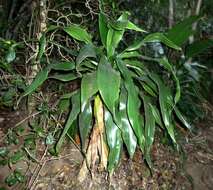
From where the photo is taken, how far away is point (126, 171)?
2.74 meters

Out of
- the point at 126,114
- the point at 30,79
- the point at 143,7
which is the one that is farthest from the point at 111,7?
the point at 143,7

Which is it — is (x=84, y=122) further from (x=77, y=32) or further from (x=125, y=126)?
(x=77, y=32)

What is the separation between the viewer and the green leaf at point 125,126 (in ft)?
6.84

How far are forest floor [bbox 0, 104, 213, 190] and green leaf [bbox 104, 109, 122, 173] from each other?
27 centimetres

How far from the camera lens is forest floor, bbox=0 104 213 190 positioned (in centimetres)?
254

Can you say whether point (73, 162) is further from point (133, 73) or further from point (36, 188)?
point (133, 73)

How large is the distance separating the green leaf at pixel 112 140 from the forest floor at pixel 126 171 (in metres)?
0.27

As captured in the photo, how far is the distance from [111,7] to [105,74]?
122 centimetres

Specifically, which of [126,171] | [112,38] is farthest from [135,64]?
[126,171]

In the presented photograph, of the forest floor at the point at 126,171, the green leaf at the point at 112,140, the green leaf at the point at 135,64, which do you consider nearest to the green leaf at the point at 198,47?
the forest floor at the point at 126,171

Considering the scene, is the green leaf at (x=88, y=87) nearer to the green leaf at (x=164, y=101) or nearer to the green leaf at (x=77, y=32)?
→ the green leaf at (x=77, y=32)

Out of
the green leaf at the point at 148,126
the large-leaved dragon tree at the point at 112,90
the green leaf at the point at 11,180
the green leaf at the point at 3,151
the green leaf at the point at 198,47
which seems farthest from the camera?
the green leaf at the point at 198,47

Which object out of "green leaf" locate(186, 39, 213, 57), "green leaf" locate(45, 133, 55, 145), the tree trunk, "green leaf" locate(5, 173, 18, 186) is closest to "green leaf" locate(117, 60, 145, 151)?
"green leaf" locate(45, 133, 55, 145)

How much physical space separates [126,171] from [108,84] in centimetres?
109
